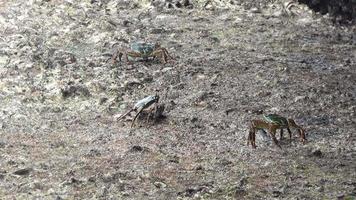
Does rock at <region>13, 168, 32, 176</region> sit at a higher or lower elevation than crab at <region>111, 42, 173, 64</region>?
lower

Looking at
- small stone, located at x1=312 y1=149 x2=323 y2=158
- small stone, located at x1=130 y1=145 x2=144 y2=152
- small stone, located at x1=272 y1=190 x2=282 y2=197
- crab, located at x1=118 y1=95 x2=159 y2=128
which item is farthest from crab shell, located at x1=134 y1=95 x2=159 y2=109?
small stone, located at x1=272 y1=190 x2=282 y2=197

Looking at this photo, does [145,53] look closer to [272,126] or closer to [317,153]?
[272,126]

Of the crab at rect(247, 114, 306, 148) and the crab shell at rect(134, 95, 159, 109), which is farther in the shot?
the crab shell at rect(134, 95, 159, 109)

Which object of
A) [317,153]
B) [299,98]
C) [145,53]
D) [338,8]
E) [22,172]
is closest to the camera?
[22,172]

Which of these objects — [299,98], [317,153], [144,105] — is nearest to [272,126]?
[317,153]

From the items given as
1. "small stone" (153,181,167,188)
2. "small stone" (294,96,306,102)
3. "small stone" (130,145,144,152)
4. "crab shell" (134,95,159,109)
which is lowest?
"small stone" (130,145,144,152)

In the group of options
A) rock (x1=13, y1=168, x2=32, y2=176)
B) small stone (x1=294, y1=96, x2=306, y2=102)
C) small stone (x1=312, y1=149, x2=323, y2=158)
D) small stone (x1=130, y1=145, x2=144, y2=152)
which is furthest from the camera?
small stone (x1=294, y1=96, x2=306, y2=102)

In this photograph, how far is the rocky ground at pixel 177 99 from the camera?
559 cm

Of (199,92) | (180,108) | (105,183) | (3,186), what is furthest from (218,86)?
(3,186)

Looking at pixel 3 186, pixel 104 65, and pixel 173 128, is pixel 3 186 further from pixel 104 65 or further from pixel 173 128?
pixel 104 65

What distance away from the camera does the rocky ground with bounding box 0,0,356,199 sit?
5590 mm

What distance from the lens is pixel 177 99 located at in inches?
291

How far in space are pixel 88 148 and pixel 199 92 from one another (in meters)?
1.76

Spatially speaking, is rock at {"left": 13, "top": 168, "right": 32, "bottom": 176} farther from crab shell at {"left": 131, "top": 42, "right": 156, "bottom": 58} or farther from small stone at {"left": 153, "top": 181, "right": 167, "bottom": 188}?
crab shell at {"left": 131, "top": 42, "right": 156, "bottom": 58}
